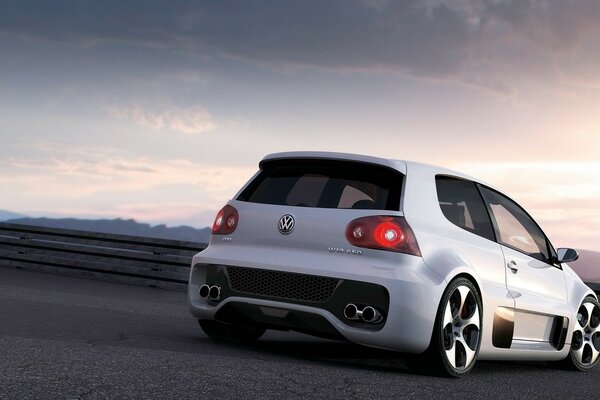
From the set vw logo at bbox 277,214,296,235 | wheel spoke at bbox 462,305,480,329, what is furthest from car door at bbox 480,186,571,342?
vw logo at bbox 277,214,296,235

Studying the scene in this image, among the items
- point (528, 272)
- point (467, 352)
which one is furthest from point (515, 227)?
point (467, 352)

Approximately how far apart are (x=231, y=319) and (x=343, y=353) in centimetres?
138

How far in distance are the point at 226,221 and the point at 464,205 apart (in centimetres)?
203

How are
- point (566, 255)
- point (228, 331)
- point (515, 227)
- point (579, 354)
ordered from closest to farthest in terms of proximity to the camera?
point (228, 331) < point (515, 227) < point (566, 255) < point (579, 354)

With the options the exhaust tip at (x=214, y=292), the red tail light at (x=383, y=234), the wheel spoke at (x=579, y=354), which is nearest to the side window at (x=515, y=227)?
the wheel spoke at (x=579, y=354)

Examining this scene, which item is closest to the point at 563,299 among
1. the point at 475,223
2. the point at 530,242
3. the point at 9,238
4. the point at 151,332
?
the point at 530,242

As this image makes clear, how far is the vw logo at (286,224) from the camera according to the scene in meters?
6.89

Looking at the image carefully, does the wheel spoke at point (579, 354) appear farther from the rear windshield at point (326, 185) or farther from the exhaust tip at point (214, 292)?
the exhaust tip at point (214, 292)

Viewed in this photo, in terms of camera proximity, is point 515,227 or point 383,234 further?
point 515,227

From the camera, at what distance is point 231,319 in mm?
Answer: 7219

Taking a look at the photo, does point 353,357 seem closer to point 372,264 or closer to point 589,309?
point 372,264

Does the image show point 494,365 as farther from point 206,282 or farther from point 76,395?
point 76,395

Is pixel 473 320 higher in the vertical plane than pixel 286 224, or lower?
lower

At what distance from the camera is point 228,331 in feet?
26.1
